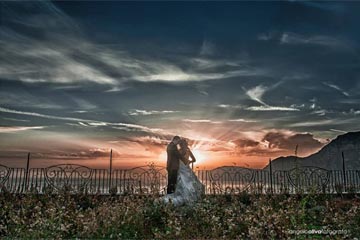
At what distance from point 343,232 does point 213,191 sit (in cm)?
741

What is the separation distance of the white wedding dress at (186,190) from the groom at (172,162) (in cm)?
155

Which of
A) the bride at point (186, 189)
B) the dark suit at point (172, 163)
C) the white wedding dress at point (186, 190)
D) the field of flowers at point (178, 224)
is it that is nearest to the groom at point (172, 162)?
the dark suit at point (172, 163)

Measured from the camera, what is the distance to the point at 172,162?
1680 centimetres

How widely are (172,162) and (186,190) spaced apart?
3.14 meters

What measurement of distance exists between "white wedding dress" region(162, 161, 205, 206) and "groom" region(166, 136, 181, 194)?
60.9 inches

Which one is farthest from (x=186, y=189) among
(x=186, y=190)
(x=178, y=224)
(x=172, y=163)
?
(x=178, y=224)

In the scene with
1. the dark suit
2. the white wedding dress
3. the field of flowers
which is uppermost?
the dark suit

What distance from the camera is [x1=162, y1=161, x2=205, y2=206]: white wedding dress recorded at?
13.1 meters

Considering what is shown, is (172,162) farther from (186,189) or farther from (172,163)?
(186,189)

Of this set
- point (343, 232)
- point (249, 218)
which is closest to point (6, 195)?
point (249, 218)

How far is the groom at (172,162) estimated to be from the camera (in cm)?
1671

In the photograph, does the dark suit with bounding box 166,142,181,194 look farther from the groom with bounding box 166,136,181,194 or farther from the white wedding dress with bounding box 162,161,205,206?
the white wedding dress with bounding box 162,161,205,206

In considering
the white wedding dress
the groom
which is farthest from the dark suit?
the white wedding dress

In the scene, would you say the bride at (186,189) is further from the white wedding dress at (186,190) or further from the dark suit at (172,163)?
the dark suit at (172,163)
